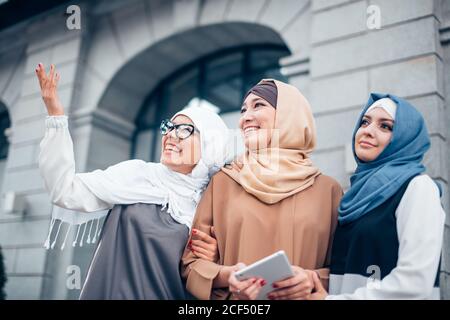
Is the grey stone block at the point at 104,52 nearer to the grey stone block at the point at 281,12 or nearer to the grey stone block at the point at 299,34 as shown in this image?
the grey stone block at the point at 281,12

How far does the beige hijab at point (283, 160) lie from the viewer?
8.46 feet

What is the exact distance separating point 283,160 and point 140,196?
838mm

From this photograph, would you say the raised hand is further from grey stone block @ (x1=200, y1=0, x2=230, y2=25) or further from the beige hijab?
grey stone block @ (x1=200, y1=0, x2=230, y2=25)

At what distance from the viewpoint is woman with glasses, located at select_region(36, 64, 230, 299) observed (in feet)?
8.45

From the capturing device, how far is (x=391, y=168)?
7.97 feet

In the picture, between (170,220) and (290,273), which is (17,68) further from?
(290,273)

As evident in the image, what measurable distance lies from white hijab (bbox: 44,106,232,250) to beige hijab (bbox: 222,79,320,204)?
146 mm

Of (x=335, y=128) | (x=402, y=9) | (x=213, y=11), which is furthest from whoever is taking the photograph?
(x=213, y=11)

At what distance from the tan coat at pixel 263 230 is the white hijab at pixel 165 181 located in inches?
8.4

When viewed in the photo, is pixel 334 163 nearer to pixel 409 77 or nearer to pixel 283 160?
pixel 409 77

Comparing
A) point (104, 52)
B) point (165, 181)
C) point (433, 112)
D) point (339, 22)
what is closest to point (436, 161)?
point (433, 112)

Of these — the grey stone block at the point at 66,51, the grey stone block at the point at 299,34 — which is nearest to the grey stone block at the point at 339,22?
the grey stone block at the point at 299,34

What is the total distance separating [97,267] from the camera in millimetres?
2613
